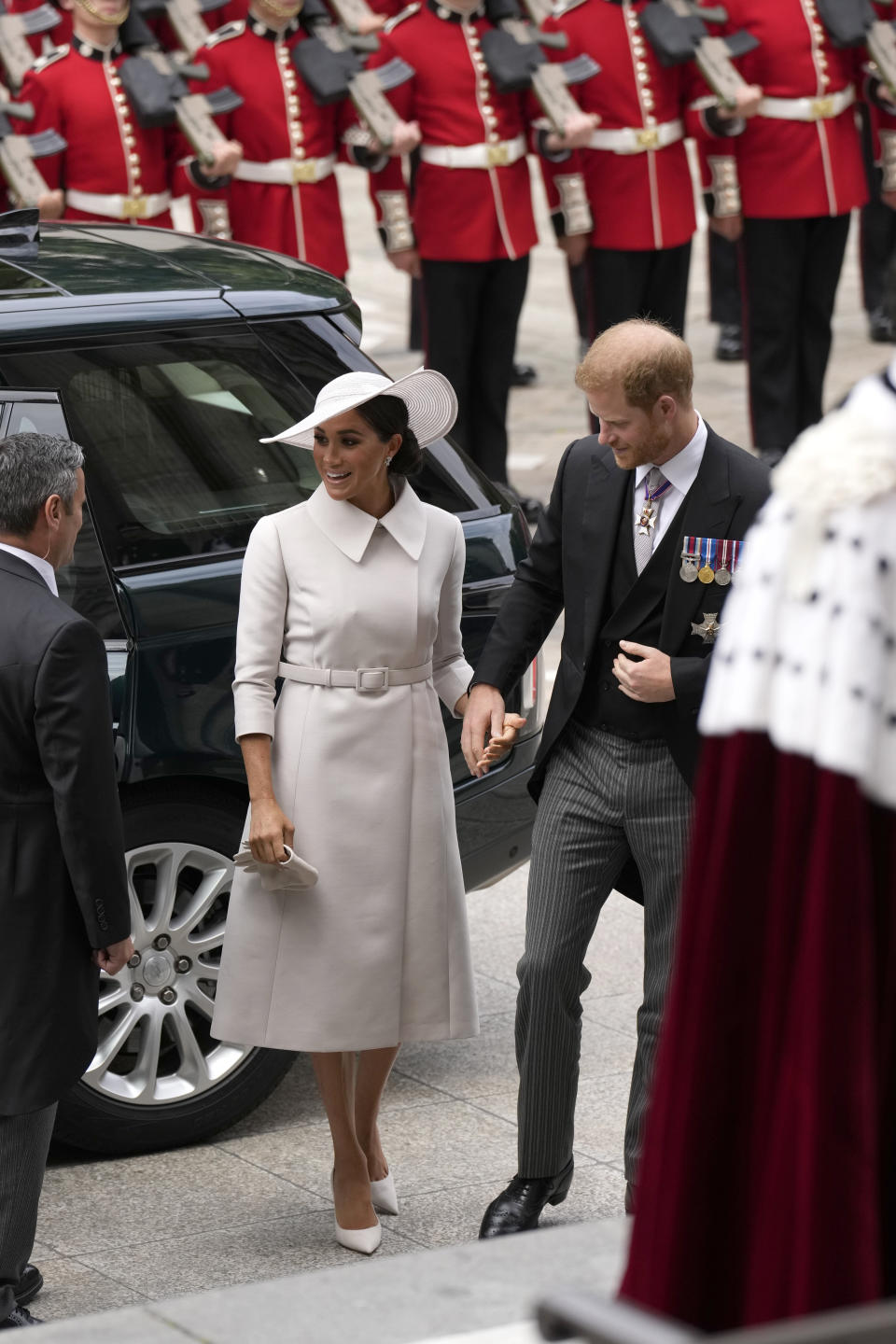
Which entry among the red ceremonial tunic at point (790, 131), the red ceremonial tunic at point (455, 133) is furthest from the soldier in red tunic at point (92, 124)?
the red ceremonial tunic at point (790, 131)

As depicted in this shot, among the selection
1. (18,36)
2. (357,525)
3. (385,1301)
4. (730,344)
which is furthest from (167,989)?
(730,344)

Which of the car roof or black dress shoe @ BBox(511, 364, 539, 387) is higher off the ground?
the car roof

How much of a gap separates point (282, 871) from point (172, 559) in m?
0.80

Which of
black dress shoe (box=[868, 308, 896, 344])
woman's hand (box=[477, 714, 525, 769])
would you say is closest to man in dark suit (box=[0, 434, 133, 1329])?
woman's hand (box=[477, 714, 525, 769])

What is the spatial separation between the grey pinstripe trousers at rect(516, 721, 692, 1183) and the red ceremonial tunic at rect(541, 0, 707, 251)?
5.67 meters

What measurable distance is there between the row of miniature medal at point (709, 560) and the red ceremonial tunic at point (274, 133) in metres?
5.28

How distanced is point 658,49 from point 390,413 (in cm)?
557

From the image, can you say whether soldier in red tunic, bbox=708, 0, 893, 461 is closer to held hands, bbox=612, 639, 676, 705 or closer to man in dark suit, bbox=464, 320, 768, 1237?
man in dark suit, bbox=464, 320, 768, 1237

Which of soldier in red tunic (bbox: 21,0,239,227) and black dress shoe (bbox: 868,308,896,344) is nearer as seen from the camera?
soldier in red tunic (bbox: 21,0,239,227)

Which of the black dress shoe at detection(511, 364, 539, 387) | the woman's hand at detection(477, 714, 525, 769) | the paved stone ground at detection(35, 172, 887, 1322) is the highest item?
the woman's hand at detection(477, 714, 525, 769)

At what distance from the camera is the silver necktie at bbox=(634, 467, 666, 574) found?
4.14m

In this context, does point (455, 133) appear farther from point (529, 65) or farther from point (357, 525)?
point (357, 525)

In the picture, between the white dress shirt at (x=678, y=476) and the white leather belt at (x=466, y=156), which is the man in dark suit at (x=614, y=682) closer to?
the white dress shirt at (x=678, y=476)

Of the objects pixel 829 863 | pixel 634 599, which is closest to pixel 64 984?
pixel 634 599
